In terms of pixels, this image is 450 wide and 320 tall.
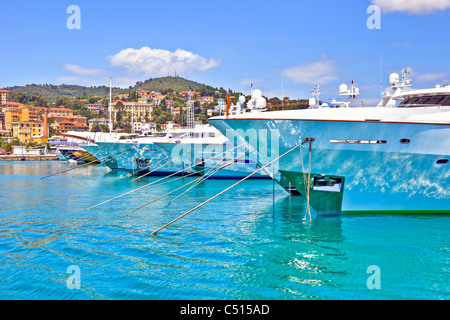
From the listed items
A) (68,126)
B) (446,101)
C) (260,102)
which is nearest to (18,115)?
(68,126)

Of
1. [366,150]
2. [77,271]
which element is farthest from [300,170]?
[77,271]

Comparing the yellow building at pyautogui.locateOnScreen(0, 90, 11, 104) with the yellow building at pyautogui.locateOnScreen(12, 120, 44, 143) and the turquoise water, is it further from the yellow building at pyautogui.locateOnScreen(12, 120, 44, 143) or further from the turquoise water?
the turquoise water

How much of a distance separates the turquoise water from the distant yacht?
72cm

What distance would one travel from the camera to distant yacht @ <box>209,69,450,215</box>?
14031 millimetres

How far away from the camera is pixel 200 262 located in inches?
393

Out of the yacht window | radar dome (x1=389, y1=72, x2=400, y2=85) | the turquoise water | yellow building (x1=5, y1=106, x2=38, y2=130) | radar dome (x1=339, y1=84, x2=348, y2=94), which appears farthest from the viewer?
yellow building (x1=5, y1=106, x2=38, y2=130)

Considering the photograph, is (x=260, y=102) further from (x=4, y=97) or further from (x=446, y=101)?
(x=4, y=97)

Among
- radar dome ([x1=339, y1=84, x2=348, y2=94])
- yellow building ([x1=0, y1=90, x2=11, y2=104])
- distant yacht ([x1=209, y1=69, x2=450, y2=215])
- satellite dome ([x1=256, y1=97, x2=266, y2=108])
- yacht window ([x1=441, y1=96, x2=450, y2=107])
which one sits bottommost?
distant yacht ([x1=209, y1=69, x2=450, y2=215])

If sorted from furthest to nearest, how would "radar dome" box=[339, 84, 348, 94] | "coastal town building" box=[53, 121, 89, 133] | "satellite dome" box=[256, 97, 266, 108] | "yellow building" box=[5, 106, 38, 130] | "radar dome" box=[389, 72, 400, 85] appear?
"yellow building" box=[5, 106, 38, 130] < "coastal town building" box=[53, 121, 89, 133] < "satellite dome" box=[256, 97, 266, 108] < "radar dome" box=[339, 84, 348, 94] < "radar dome" box=[389, 72, 400, 85]

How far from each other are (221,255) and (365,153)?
6513mm

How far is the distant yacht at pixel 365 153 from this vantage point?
14.0 metres

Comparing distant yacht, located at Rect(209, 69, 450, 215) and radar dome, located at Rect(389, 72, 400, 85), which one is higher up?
radar dome, located at Rect(389, 72, 400, 85)

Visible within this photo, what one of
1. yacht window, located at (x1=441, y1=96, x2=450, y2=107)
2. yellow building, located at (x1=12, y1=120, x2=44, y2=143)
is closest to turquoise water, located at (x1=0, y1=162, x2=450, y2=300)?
yacht window, located at (x1=441, y1=96, x2=450, y2=107)
